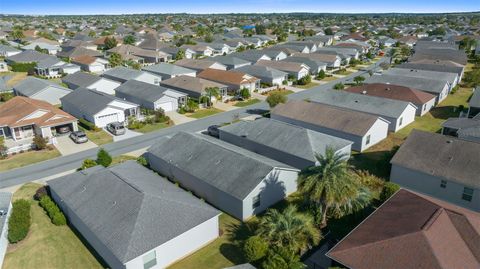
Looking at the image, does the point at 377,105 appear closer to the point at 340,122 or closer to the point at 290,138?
the point at 340,122

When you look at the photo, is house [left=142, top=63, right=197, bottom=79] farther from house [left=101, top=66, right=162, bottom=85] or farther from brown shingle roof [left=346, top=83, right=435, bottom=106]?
brown shingle roof [left=346, top=83, right=435, bottom=106]

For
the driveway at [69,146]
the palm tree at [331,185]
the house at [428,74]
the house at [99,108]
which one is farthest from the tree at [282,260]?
the house at [428,74]

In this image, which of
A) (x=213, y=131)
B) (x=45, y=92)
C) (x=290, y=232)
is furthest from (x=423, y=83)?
(x=45, y=92)

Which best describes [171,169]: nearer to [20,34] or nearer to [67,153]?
[67,153]

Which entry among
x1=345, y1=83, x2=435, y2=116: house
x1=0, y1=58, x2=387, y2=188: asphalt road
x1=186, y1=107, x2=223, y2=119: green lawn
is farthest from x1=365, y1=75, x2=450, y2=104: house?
x1=186, y1=107, x2=223, y2=119: green lawn

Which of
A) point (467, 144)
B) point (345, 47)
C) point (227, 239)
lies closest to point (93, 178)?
point (227, 239)
